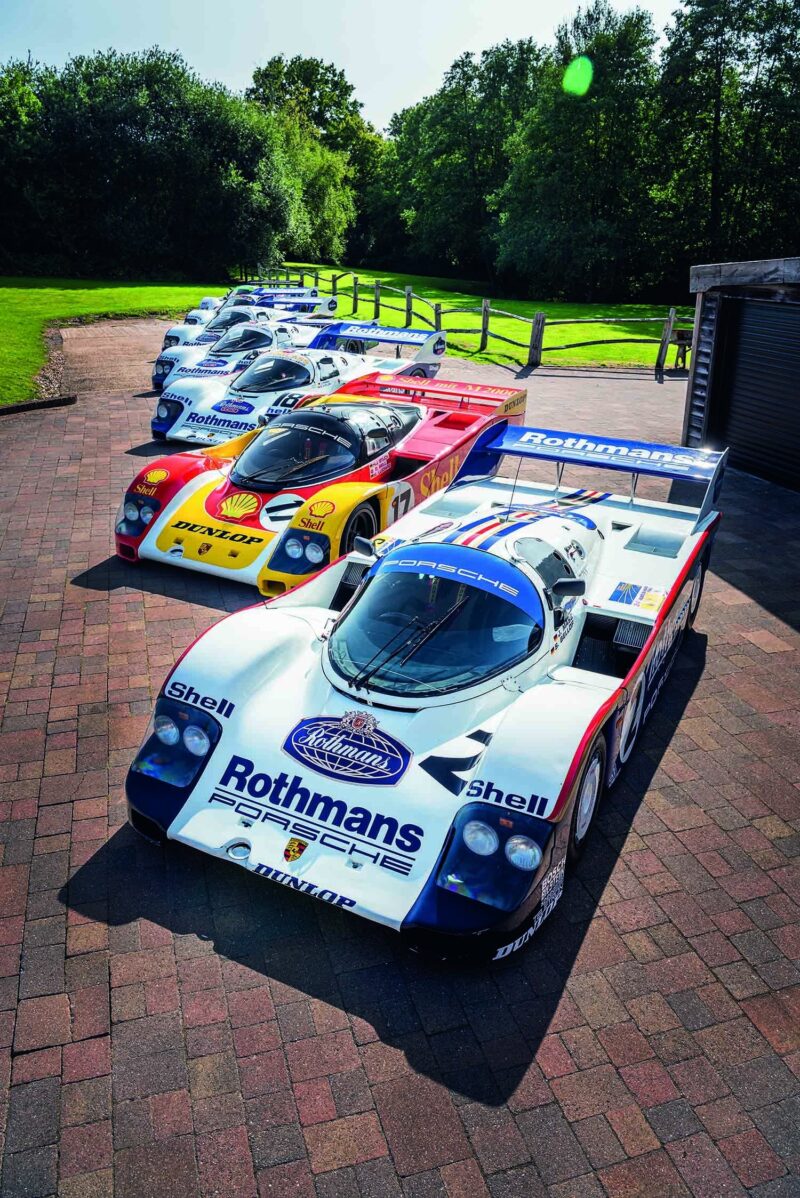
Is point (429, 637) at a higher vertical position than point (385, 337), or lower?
lower

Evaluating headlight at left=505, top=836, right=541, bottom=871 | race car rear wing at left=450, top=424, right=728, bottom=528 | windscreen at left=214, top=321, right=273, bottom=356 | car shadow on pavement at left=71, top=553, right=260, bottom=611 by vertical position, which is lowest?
car shadow on pavement at left=71, top=553, right=260, bottom=611

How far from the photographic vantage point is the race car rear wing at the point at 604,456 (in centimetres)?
682

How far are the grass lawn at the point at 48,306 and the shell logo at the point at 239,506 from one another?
27.7 ft

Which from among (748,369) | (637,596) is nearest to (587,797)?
(637,596)

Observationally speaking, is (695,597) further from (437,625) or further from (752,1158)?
(752,1158)

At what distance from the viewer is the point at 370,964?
3783 mm

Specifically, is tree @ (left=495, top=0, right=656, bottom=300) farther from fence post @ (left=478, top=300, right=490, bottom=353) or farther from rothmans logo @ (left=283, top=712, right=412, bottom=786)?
rothmans logo @ (left=283, top=712, right=412, bottom=786)

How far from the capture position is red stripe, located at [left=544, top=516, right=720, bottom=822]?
3852mm

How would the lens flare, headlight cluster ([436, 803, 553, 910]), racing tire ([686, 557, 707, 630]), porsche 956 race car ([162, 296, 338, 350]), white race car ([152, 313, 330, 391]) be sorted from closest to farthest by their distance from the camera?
headlight cluster ([436, 803, 553, 910])
racing tire ([686, 557, 707, 630])
white race car ([152, 313, 330, 391])
porsche 956 race car ([162, 296, 338, 350])
the lens flare

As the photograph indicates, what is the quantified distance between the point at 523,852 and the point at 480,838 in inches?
8.1

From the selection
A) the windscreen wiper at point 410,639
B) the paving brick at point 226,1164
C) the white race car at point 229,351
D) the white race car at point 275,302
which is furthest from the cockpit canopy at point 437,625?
the white race car at point 275,302

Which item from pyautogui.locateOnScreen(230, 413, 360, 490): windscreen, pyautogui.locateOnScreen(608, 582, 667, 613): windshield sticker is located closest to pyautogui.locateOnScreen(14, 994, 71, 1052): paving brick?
pyautogui.locateOnScreen(608, 582, 667, 613): windshield sticker

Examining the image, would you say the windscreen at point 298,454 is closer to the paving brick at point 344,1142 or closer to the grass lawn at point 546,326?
the paving brick at point 344,1142

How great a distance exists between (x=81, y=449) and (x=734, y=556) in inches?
354
